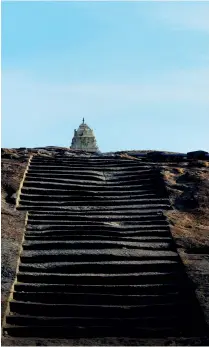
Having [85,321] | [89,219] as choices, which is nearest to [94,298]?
[85,321]

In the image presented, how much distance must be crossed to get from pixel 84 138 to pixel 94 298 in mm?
32152

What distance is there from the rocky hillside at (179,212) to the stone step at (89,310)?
0.69 ft

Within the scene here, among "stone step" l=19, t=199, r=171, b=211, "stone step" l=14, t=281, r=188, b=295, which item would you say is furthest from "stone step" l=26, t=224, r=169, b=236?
"stone step" l=14, t=281, r=188, b=295

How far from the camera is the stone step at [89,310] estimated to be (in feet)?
22.0

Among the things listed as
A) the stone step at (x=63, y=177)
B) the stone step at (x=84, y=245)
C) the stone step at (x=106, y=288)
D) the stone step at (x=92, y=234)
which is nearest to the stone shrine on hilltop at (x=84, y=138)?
the stone step at (x=63, y=177)

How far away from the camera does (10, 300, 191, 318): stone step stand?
22.0ft

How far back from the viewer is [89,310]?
22.2 feet

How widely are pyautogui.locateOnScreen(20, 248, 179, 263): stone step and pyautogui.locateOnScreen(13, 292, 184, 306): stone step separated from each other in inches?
29.7

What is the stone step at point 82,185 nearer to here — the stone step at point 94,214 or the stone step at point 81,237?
the stone step at point 94,214

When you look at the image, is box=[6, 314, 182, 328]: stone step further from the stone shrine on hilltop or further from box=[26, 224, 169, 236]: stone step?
the stone shrine on hilltop

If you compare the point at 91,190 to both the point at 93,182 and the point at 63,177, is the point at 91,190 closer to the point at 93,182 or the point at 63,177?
the point at 93,182

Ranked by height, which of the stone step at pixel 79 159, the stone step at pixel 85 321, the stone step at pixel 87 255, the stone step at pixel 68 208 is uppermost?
the stone step at pixel 79 159

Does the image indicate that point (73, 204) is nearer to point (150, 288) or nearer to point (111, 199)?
point (111, 199)

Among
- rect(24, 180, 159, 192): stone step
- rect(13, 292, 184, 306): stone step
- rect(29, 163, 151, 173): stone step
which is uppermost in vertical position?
rect(29, 163, 151, 173): stone step
